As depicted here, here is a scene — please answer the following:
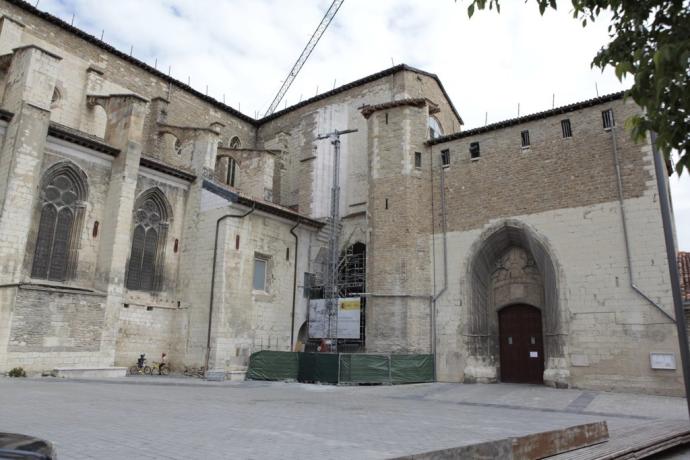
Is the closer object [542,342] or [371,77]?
[542,342]

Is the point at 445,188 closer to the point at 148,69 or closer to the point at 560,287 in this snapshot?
the point at 560,287

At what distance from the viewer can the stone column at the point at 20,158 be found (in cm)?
1443

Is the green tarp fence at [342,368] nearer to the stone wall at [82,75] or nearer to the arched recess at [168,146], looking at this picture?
the arched recess at [168,146]

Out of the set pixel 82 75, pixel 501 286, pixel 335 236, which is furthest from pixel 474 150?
pixel 82 75

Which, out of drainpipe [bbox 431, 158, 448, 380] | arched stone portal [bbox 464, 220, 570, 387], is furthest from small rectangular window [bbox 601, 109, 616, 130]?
drainpipe [bbox 431, 158, 448, 380]

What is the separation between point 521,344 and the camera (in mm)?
18109

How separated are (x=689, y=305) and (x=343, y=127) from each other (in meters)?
17.1

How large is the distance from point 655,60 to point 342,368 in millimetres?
14236

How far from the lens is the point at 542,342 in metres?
17.6

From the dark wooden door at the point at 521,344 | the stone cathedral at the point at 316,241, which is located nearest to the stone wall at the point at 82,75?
the stone cathedral at the point at 316,241

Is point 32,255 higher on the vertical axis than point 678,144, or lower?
higher

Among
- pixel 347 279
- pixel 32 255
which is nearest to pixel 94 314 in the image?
pixel 32 255

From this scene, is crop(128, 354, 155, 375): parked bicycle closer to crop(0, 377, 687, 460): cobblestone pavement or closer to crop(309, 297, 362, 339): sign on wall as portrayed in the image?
crop(0, 377, 687, 460): cobblestone pavement

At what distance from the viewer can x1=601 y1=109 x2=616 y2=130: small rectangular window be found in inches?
643
